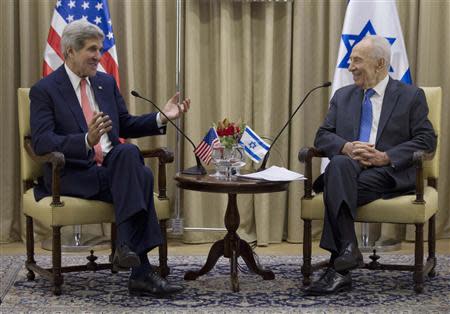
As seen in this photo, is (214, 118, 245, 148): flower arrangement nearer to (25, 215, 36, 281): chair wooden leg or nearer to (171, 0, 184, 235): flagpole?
(25, 215, 36, 281): chair wooden leg

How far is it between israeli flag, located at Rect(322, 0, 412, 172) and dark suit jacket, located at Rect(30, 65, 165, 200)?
1442mm

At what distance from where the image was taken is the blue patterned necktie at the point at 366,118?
424 cm

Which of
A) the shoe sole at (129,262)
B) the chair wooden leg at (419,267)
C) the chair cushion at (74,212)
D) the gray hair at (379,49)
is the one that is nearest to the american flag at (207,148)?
the chair cushion at (74,212)

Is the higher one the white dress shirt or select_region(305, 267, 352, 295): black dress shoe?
the white dress shirt

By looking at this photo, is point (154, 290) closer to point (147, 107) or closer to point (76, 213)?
point (76, 213)

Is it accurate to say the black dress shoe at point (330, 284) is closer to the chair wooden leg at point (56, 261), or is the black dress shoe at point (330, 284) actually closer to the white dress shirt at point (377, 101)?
the white dress shirt at point (377, 101)

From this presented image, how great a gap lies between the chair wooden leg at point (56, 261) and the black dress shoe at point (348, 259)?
132 cm

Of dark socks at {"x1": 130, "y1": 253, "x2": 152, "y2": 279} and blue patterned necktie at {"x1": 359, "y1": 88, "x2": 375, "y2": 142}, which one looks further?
blue patterned necktie at {"x1": 359, "y1": 88, "x2": 375, "y2": 142}

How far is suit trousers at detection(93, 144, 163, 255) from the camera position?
3.70m

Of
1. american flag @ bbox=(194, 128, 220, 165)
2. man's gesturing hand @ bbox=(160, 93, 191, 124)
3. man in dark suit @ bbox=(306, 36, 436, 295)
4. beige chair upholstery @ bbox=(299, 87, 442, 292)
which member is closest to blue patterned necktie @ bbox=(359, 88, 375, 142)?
man in dark suit @ bbox=(306, 36, 436, 295)

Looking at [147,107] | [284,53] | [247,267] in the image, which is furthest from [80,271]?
[284,53]

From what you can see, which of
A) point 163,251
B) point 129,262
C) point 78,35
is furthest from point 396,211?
point 78,35

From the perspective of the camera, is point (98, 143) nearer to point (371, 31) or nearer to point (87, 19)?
point (87, 19)

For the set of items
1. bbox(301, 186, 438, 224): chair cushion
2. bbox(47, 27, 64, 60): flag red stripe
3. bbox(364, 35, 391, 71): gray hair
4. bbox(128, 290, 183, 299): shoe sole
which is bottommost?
bbox(128, 290, 183, 299): shoe sole
